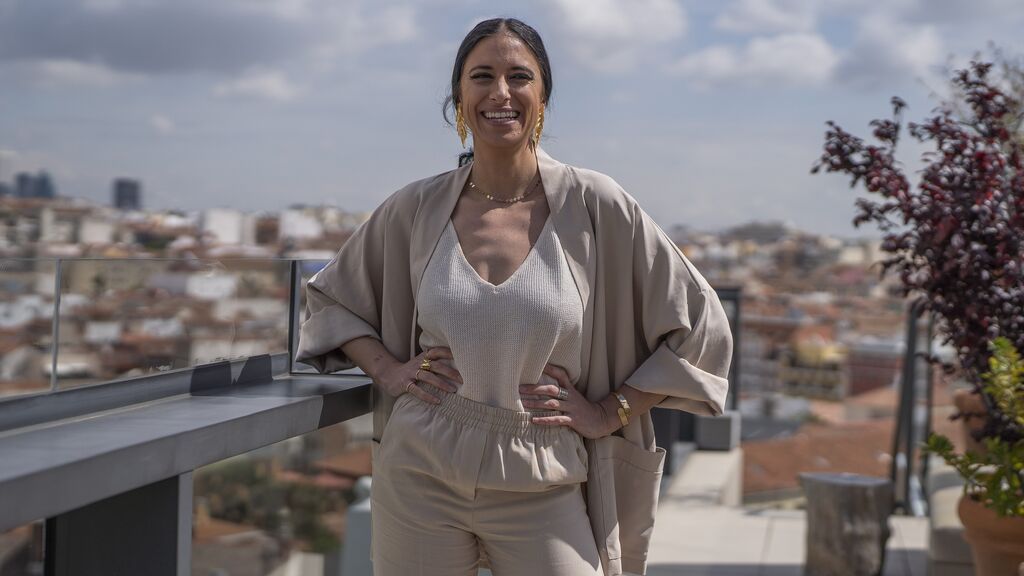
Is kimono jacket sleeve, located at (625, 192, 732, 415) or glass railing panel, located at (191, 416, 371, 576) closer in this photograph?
kimono jacket sleeve, located at (625, 192, 732, 415)

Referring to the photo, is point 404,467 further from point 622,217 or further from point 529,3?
point 529,3

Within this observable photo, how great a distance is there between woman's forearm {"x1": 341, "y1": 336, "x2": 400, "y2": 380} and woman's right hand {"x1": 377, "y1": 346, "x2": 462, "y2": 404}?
0.03 m

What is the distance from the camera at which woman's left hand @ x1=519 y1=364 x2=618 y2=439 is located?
1641 mm

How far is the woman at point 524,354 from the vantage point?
1.63 metres

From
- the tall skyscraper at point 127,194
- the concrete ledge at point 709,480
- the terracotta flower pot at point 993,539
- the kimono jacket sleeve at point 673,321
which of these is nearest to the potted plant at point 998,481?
the terracotta flower pot at point 993,539

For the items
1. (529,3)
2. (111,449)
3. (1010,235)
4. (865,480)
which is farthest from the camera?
(865,480)

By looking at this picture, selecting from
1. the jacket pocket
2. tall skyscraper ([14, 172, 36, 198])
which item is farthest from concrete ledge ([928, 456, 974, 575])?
tall skyscraper ([14, 172, 36, 198])

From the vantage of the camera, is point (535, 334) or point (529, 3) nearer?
point (535, 334)

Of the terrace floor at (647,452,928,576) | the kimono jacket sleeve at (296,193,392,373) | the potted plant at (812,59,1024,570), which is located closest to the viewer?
the kimono jacket sleeve at (296,193,392,373)

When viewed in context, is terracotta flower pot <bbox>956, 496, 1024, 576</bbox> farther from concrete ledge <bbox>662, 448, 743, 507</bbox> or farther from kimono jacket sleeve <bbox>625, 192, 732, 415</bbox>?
concrete ledge <bbox>662, 448, 743, 507</bbox>

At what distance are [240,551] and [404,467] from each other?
2312 mm

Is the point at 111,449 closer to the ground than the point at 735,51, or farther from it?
closer to the ground

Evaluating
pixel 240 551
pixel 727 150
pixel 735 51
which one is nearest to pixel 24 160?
pixel 727 150

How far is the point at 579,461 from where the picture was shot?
5.49 ft
